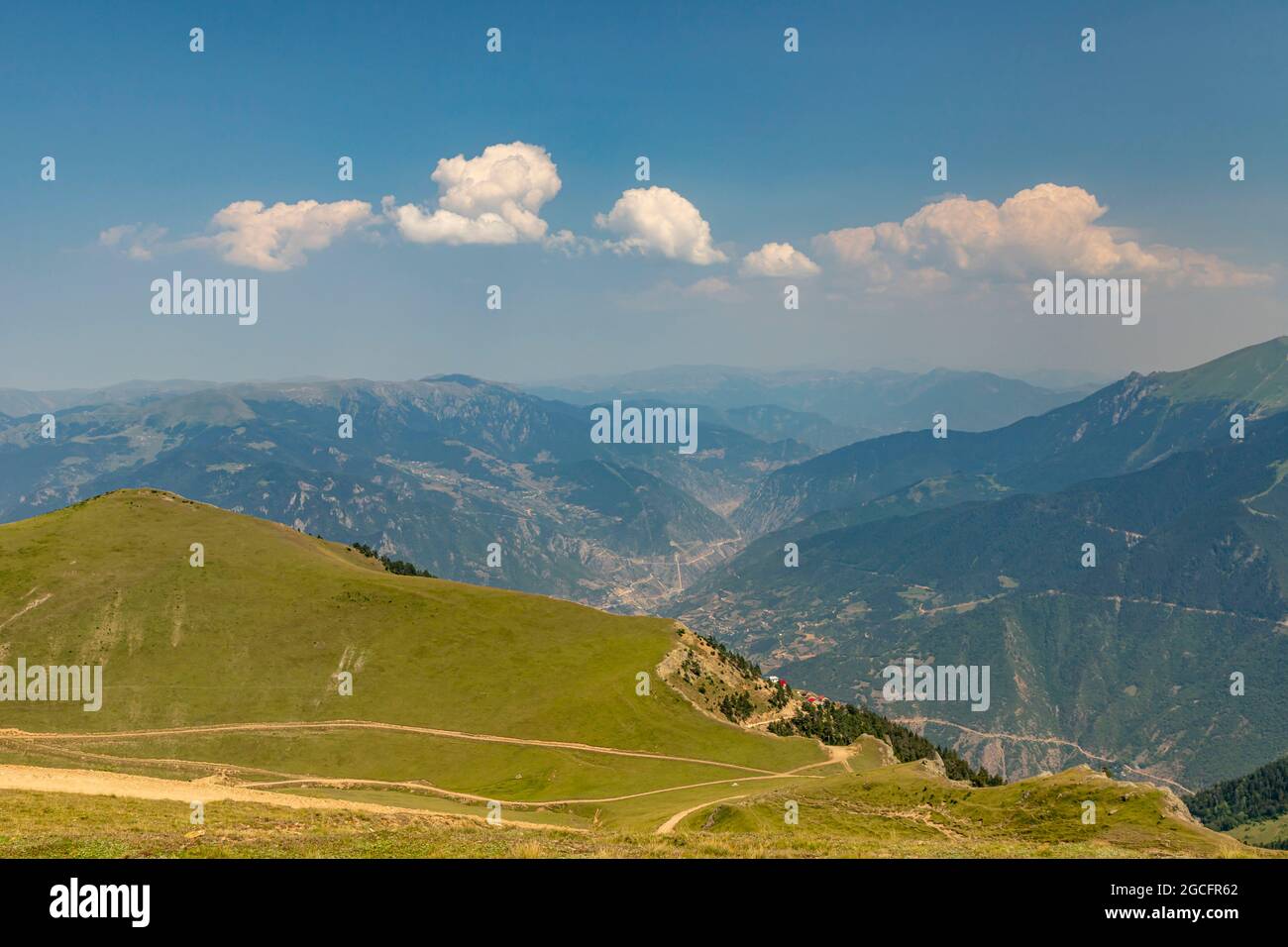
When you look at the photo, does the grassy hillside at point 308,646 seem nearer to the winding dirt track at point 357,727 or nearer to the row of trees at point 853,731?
the winding dirt track at point 357,727

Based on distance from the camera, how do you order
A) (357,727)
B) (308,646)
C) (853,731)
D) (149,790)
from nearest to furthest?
(149,790), (357,727), (853,731), (308,646)

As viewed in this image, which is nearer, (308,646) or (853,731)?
(853,731)

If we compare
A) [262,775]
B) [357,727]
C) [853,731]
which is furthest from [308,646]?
[853,731]

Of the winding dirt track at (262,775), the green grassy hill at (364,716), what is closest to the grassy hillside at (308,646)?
the green grassy hill at (364,716)

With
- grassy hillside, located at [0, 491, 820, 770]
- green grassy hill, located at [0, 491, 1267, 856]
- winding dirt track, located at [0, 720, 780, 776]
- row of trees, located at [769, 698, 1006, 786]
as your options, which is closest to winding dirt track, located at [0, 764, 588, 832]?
green grassy hill, located at [0, 491, 1267, 856]

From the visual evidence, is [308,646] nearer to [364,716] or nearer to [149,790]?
[364,716]
